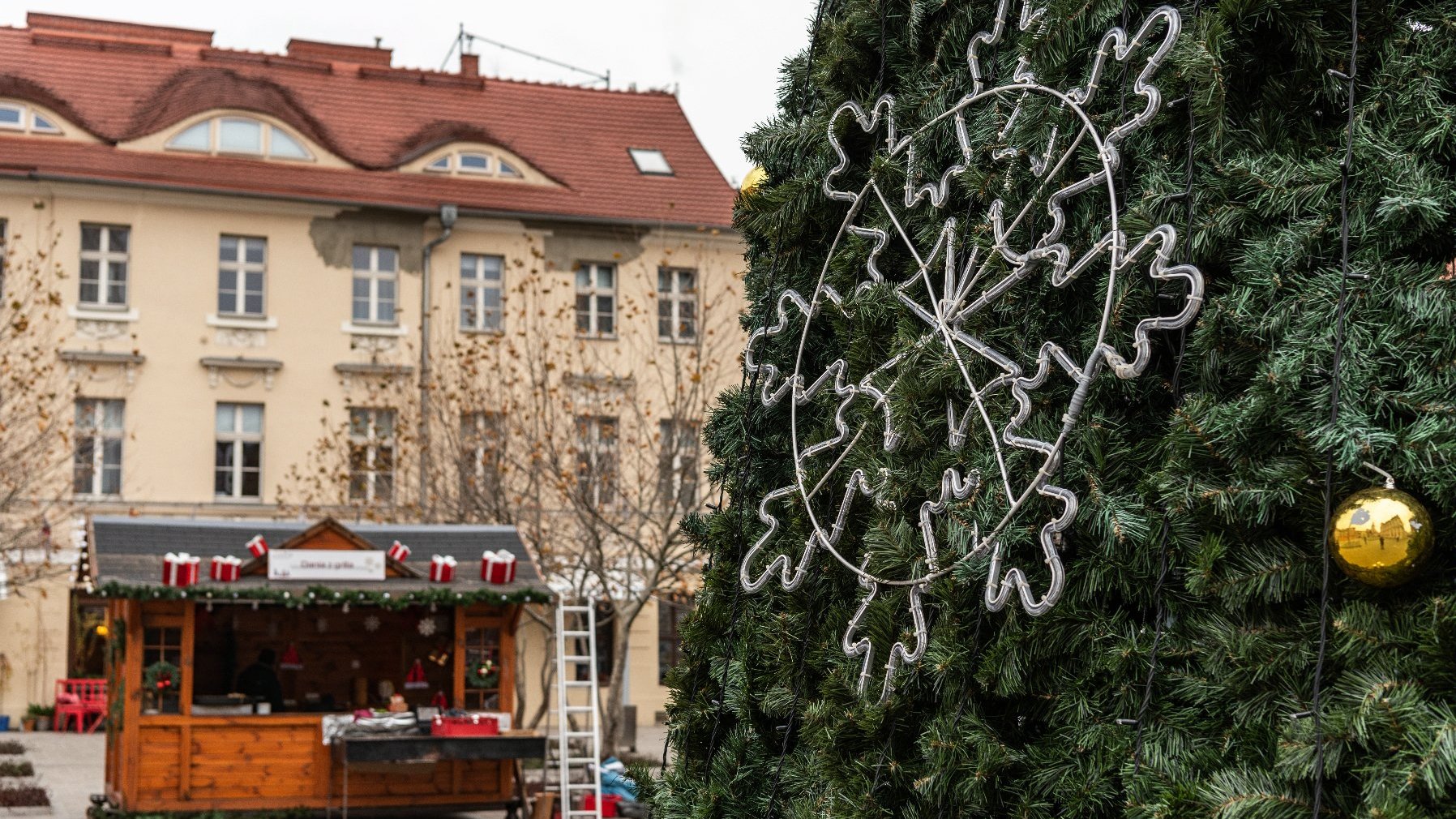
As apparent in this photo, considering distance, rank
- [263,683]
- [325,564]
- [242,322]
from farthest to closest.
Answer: [242,322] < [263,683] < [325,564]

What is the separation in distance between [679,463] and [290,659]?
6.53 m

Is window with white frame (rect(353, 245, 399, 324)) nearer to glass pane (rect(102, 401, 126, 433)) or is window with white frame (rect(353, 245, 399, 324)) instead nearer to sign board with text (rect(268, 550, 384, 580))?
glass pane (rect(102, 401, 126, 433))

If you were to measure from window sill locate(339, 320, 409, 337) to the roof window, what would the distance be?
21.4ft

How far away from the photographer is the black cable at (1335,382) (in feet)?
8.02

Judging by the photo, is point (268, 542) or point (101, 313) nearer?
point (268, 542)

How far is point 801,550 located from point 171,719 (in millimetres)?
13489

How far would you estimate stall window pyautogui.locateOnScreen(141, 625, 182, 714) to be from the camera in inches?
637

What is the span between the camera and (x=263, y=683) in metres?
17.4

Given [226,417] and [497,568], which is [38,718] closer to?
[226,417]

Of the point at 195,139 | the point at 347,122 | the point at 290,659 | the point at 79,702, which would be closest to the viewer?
the point at 290,659

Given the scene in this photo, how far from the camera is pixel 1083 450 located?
10.2ft

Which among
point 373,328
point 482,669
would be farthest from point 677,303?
point 482,669

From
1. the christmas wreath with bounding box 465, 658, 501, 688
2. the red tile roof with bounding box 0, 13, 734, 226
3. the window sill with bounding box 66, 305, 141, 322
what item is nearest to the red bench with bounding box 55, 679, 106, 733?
the window sill with bounding box 66, 305, 141, 322

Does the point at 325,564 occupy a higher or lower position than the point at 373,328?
lower
